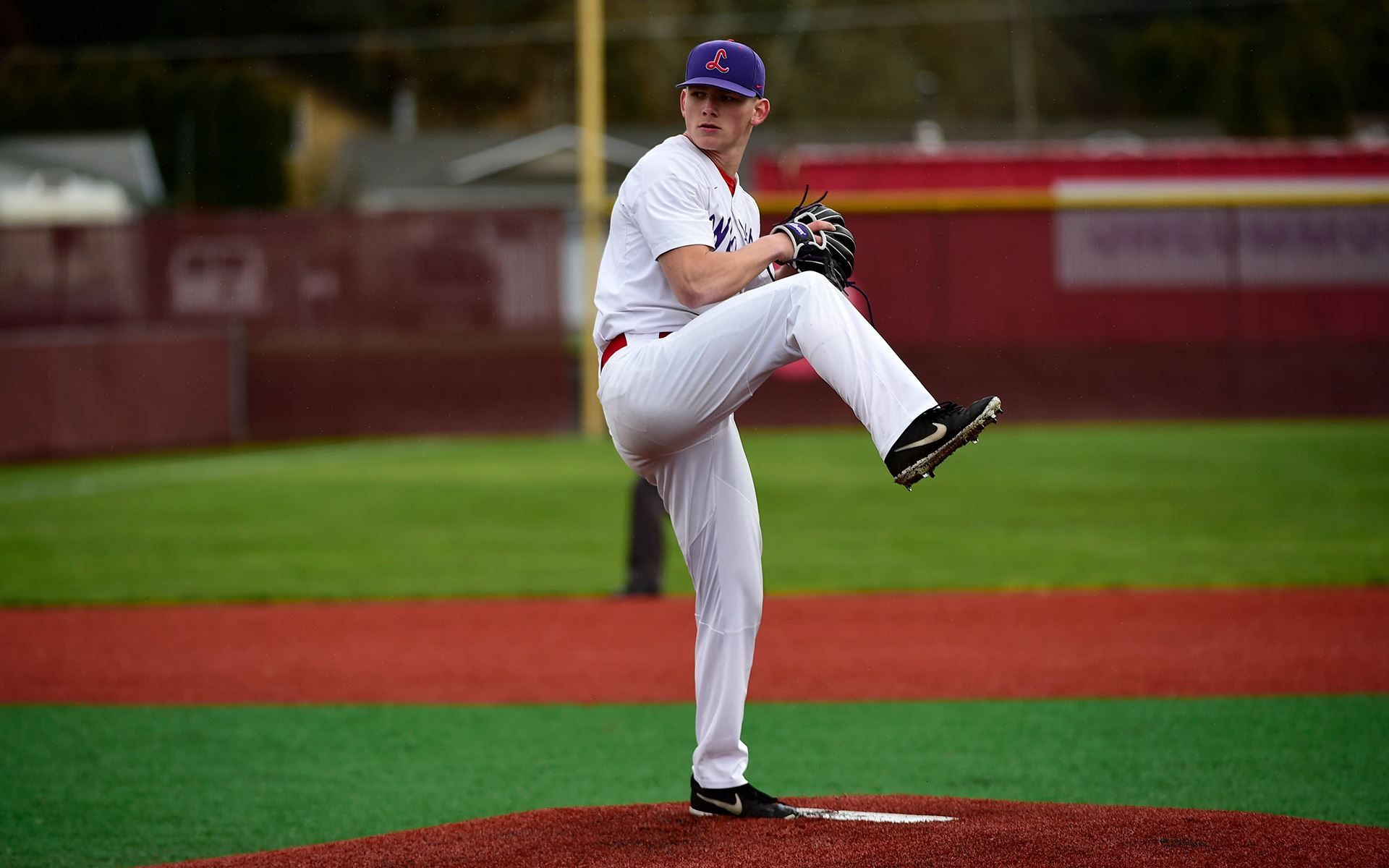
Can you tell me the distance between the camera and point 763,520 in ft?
42.1

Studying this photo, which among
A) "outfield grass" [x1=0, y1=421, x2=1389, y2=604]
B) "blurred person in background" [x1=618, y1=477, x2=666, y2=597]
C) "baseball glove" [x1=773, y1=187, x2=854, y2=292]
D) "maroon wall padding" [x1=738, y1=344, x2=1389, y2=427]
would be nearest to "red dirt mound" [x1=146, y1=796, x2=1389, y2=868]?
"baseball glove" [x1=773, y1=187, x2=854, y2=292]

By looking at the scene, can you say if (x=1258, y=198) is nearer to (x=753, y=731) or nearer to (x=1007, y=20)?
(x=753, y=731)

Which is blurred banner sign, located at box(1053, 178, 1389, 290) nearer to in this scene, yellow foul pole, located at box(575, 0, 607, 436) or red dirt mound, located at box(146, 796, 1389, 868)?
yellow foul pole, located at box(575, 0, 607, 436)

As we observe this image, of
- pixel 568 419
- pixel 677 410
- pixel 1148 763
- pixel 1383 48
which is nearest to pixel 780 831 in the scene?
pixel 677 410

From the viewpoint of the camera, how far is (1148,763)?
563 centimetres

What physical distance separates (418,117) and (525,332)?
39.5m

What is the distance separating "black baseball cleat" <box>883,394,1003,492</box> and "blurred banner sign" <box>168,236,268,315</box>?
60.2 feet

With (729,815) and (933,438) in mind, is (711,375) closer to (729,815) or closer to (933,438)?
(933,438)

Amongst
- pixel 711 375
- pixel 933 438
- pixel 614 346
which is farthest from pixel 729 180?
pixel 933 438

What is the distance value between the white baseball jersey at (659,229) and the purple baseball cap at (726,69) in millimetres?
210

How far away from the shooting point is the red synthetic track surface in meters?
7.13

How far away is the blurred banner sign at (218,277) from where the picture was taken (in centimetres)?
2117

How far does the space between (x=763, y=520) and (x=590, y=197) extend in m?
7.89

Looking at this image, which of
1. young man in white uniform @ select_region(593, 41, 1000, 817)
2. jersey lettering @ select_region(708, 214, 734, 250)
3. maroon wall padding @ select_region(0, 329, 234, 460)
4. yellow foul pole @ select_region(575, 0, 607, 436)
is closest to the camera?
young man in white uniform @ select_region(593, 41, 1000, 817)
